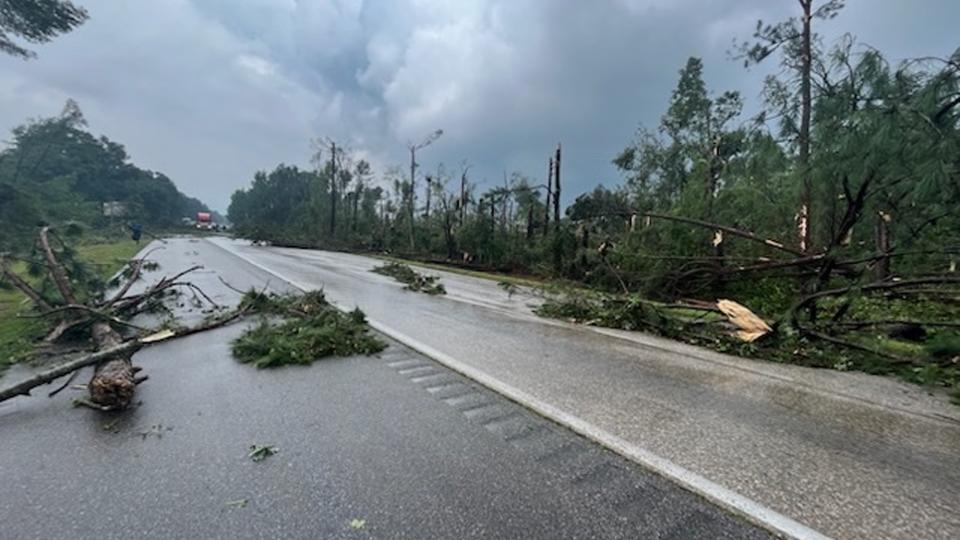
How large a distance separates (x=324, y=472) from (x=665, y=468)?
2.13 meters

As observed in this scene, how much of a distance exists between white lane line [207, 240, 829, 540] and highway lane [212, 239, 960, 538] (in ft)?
0.23

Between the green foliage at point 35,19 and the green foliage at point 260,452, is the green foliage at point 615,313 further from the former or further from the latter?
the green foliage at point 35,19

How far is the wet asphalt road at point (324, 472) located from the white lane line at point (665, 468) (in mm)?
92

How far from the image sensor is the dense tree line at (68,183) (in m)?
12.6

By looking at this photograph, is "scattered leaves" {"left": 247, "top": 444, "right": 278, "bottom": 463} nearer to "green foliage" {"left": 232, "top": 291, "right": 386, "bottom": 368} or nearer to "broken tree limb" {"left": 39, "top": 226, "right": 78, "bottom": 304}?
"green foliage" {"left": 232, "top": 291, "right": 386, "bottom": 368}

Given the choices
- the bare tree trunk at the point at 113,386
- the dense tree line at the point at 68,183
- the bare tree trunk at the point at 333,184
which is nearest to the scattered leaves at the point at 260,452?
the bare tree trunk at the point at 113,386

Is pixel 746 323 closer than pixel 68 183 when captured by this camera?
Yes

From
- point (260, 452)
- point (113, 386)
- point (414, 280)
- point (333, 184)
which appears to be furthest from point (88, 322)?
point (333, 184)

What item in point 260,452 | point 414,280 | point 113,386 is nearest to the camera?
point 260,452

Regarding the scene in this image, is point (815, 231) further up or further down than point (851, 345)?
further up

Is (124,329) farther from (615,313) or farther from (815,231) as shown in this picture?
(815,231)

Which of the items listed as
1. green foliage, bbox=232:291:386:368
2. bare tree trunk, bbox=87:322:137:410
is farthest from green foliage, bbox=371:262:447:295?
bare tree trunk, bbox=87:322:137:410

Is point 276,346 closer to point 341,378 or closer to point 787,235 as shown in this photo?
point 341,378

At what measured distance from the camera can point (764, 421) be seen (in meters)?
3.42
